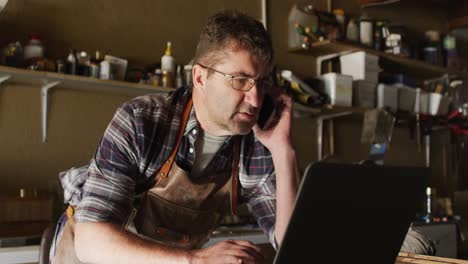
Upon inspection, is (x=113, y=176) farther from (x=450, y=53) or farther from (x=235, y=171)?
(x=450, y=53)

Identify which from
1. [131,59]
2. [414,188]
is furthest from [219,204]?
[131,59]

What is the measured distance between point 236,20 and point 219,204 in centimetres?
55

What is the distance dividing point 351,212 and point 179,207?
2.63ft

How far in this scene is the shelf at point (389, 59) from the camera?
11.2ft

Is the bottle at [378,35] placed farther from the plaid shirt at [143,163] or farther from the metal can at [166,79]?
the plaid shirt at [143,163]

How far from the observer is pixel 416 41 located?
4.18 m

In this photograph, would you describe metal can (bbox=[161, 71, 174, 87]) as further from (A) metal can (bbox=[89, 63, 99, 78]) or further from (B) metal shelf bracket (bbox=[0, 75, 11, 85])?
(B) metal shelf bracket (bbox=[0, 75, 11, 85])

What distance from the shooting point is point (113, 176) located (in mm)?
1306

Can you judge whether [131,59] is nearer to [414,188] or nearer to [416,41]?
[414,188]

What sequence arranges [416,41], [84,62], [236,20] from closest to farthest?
[236,20] → [84,62] → [416,41]

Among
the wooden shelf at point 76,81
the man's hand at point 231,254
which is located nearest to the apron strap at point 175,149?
the man's hand at point 231,254

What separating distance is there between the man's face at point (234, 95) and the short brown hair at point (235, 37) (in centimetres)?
2

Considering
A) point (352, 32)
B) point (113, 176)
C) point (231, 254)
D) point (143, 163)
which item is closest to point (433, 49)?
point (352, 32)

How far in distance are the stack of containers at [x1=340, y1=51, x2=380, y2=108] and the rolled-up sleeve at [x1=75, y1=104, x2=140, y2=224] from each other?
237 cm
